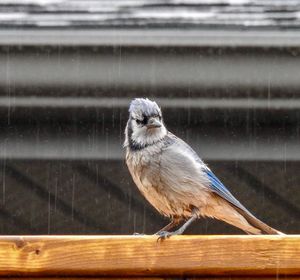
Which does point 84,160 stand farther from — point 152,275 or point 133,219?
point 152,275

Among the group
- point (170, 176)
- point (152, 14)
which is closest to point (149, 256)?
point (170, 176)

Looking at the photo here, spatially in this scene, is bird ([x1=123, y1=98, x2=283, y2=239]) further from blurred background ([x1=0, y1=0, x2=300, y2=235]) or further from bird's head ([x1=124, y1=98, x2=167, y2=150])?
blurred background ([x1=0, y1=0, x2=300, y2=235])

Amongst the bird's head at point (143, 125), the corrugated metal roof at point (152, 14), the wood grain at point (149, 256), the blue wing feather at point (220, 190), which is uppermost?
the corrugated metal roof at point (152, 14)

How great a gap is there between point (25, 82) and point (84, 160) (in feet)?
1.55

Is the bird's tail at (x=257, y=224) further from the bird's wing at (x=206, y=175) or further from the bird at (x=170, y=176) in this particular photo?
the bird's wing at (x=206, y=175)

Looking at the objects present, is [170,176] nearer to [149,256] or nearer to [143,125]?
[143,125]

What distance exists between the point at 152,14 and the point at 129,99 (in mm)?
552

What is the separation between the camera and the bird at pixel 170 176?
3.74 m

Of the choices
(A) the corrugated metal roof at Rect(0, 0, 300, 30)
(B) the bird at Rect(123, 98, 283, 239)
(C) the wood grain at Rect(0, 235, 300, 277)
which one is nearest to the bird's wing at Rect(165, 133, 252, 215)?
(B) the bird at Rect(123, 98, 283, 239)

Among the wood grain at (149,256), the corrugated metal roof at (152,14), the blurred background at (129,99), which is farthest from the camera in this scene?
the corrugated metal roof at (152,14)

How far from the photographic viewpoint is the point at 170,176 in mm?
3801

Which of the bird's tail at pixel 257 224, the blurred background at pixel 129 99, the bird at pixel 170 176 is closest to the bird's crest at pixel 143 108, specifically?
the bird at pixel 170 176

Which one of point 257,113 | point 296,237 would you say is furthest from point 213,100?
point 296,237

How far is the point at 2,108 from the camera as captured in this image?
13.5 ft
